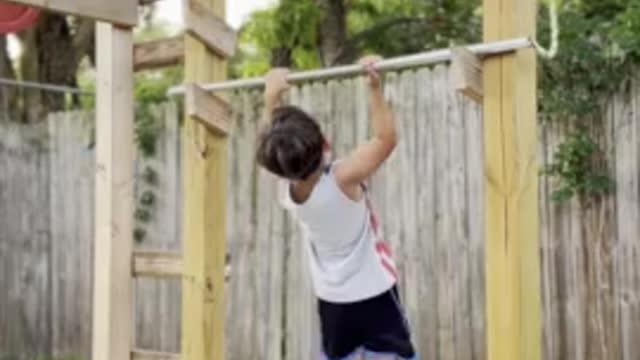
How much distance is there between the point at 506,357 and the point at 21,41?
6.27 metres

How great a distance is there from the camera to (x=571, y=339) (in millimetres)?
4426

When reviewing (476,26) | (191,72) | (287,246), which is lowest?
(287,246)

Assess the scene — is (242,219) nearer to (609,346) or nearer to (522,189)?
(609,346)

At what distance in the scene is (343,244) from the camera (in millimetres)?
2682

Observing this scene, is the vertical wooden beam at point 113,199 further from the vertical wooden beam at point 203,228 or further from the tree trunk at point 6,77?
the tree trunk at point 6,77

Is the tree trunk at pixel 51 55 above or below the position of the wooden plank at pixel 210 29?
above

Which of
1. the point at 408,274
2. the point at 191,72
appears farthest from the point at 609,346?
the point at 191,72

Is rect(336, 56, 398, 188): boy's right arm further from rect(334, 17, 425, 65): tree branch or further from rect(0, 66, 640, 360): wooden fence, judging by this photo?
rect(334, 17, 425, 65): tree branch

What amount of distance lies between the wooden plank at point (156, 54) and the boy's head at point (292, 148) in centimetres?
90

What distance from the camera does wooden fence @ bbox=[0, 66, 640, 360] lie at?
4.33 meters

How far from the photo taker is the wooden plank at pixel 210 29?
3.19 meters

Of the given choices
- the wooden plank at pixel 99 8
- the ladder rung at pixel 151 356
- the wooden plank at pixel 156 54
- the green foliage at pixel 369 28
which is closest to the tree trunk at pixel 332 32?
the green foliage at pixel 369 28

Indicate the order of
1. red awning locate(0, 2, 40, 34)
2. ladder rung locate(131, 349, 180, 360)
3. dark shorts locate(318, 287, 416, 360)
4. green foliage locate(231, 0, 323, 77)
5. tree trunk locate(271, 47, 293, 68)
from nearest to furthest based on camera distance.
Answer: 1. dark shorts locate(318, 287, 416, 360)
2. ladder rung locate(131, 349, 180, 360)
3. red awning locate(0, 2, 40, 34)
4. green foliage locate(231, 0, 323, 77)
5. tree trunk locate(271, 47, 293, 68)

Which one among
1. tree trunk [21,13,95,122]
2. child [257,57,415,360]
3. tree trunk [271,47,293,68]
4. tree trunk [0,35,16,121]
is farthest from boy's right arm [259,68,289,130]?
tree trunk [21,13,95,122]
